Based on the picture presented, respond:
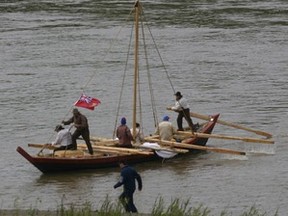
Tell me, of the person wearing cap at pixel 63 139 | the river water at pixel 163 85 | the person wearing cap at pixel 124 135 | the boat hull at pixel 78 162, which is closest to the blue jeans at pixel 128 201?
the river water at pixel 163 85

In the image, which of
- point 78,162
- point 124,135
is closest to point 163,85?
point 124,135

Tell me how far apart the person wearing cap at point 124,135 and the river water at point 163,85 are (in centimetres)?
79

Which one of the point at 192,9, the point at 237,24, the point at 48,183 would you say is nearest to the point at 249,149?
the point at 48,183

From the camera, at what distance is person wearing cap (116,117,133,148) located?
29.1 m

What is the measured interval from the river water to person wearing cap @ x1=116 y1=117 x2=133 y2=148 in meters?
0.79

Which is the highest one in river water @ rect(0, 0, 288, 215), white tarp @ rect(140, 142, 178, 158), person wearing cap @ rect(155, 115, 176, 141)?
person wearing cap @ rect(155, 115, 176, 141)

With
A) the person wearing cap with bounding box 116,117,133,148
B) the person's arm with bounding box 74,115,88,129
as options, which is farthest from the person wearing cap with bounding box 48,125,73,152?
the person wearing cap with bounding box 116,117,133,148

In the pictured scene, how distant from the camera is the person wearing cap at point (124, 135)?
95.5 feet

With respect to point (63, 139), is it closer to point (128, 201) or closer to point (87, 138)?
point (87, 138)

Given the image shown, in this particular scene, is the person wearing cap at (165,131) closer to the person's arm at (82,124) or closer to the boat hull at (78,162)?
the boat hull at (78,162)

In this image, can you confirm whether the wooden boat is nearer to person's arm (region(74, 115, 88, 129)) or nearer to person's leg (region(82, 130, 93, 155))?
person's leg (region(82, 130, 93, 155))

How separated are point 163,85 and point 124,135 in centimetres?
1570

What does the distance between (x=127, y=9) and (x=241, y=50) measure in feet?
69.1

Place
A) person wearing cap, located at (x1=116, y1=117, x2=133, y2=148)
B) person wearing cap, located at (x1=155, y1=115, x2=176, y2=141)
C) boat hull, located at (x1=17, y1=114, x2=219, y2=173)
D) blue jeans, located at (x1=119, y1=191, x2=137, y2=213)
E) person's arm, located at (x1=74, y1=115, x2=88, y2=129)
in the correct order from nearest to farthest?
blue jeans, located at (x1=119, y1=191, x2=137, y2=213) < boat hull, located at (x1=17, y1=114, x2=219, y2=173) < person's arm, located at (x1=74, y1=115, x2=88, y2=129) < person wearing cap, located at (x1=116, y1=117, x2=133, y2=148) < person wearing cap, located at (x1=155, y1=115, x2=176, y2=141)
